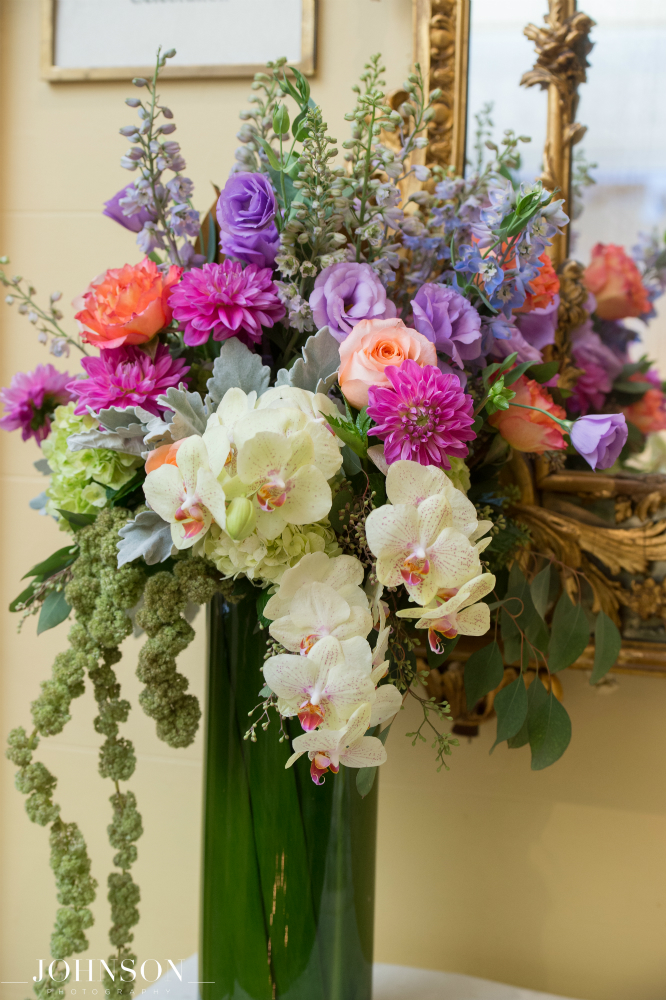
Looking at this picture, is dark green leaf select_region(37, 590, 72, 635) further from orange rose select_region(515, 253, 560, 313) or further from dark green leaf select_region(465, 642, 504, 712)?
orange rose select_region(515, 253, 560, 313)

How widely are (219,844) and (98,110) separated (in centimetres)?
86

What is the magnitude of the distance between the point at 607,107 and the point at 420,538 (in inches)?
23.1

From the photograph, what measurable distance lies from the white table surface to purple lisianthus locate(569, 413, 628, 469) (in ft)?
1.92

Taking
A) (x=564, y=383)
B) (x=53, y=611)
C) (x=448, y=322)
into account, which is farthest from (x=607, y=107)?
(x=53, y=611)

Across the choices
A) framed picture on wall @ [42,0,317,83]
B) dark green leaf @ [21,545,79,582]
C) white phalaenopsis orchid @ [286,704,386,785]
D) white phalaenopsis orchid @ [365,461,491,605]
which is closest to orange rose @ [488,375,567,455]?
white phalaenopsis orchid @ [365,461,491,605]

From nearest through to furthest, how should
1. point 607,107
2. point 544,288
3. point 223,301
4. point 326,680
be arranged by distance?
1. point 326,680
2. point 223,301
3. point 544,288
4. point 607,107

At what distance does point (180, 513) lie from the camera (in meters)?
0.46

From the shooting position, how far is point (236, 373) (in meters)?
0.53

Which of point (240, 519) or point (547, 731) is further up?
point (240, 519)

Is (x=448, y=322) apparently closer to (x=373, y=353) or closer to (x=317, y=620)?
(x=373, y=353)

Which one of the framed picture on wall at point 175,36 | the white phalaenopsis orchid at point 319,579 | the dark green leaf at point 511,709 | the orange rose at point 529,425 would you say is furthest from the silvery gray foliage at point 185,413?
the framed picture on wall at point 175,36

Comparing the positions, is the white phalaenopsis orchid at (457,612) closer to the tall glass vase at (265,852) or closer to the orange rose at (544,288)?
the tall glass vase at (265,852)

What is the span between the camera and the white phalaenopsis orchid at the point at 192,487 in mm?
443

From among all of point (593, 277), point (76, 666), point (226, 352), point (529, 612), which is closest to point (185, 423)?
point (226, 352)
